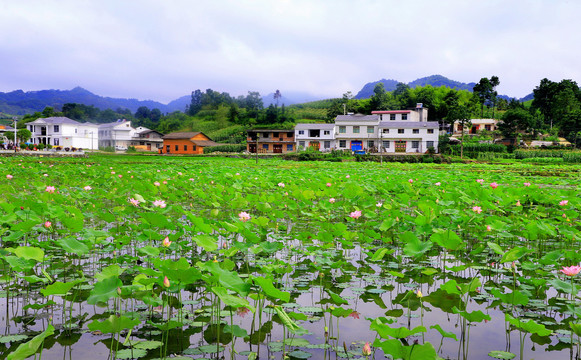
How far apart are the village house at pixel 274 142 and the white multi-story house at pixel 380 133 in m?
2.33

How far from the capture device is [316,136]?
47125 mm

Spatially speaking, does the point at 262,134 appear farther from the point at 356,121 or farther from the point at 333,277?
the point at 333,277

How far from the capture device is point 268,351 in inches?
90.4

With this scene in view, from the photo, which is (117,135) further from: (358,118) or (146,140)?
(358,118)

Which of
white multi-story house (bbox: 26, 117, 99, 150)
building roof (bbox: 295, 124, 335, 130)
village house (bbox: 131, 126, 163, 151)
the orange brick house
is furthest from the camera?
village house (bbox: 131, 126, 163, 151)

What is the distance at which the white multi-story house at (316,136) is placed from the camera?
1822 inches

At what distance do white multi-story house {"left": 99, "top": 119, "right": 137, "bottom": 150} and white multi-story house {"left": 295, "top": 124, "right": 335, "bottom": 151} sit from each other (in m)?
23.1

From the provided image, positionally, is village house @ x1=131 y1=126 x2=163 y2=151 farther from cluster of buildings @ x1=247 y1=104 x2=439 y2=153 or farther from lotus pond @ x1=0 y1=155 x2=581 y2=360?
lotus pond @ x1=0 y1=155 x2=581 y2=360

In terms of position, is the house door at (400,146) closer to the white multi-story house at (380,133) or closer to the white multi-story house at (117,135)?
the white multi-story house at (380,133)

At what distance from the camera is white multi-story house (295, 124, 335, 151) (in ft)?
152

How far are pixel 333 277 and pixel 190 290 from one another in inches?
47.5

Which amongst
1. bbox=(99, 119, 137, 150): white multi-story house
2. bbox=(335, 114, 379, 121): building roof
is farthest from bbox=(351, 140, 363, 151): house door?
bbox=(99, 119, 137, 150): white multi-story house

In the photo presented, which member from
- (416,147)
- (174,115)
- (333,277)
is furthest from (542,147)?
(174,115)

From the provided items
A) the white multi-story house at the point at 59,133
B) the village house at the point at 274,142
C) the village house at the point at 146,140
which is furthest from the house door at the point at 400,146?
the white multi-story house at the point at 59,133
